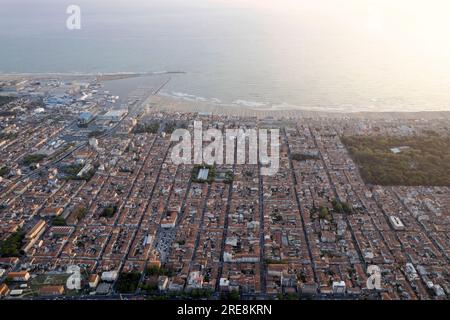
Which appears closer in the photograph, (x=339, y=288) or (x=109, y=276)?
(x=339, y=288)

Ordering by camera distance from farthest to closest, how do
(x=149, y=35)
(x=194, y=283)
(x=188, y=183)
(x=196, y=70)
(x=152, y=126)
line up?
(x=149, y=35), (x=196, y=70), (x=152, y=126), (x=188, y=183), (x=194, y=283)

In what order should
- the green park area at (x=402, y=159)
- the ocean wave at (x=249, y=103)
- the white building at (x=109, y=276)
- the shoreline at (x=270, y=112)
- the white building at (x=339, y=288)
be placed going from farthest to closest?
the ocean wave at (x=249, y=103), the shoreline at (x=270, y=112), the green park area at (x=402, y=159), the white building at (x=109, y=276), the white building at (x=339, y=288)

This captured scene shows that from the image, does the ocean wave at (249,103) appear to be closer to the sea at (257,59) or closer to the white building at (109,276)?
the sea at (257,59)

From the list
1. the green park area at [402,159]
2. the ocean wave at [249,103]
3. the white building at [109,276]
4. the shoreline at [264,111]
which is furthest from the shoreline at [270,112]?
the white building at [109,276]

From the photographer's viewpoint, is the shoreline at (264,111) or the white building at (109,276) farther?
the shoreline at (264,111)

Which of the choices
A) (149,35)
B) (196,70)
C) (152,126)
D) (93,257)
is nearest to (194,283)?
(93,257)

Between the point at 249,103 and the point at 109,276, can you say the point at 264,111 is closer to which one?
the point at 249,103

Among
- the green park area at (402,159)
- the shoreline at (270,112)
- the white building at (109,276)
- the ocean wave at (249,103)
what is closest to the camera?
the white building at (109,276)

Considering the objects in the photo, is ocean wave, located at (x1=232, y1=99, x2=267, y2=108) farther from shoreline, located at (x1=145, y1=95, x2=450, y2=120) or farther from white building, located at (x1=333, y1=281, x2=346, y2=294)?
white building, located at (x1=333, y1=281, x2=346, y2=294)

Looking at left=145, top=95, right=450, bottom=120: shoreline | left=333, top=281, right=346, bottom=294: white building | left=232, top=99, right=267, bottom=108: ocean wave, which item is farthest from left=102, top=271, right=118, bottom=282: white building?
left=232, top=99, right=267, bottom=108: ocean wave

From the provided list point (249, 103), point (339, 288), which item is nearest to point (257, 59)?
point (249, 103)
